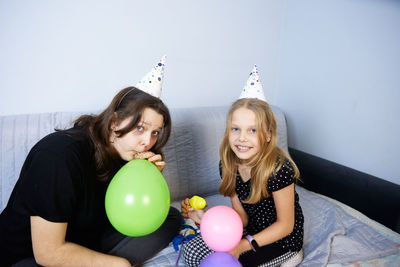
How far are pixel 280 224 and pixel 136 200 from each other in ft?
2.10

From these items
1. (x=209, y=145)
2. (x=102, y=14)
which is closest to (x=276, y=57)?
(x=209, y=145)

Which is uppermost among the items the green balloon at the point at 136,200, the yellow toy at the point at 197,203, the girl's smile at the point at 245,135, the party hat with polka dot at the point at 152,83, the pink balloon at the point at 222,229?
the party hat with polka dot at the point at 152,83

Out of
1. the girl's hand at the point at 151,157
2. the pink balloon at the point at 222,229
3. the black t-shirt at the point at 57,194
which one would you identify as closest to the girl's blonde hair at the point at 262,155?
the pink balloon at the point at 222,229

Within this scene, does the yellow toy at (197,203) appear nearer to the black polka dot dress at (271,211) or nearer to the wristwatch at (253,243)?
the black polka dot dress at (271,211)

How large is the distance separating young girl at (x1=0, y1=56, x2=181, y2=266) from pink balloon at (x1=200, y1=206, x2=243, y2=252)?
33 centimetres

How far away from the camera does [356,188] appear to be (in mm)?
1588

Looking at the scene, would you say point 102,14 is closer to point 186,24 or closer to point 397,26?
point 186,24

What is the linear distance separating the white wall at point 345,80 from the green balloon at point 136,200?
141 cm

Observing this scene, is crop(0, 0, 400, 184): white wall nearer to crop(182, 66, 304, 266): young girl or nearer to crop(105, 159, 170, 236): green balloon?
crop(182, 66, 304, 266): young girl

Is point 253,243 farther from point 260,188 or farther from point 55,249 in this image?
point 55,249

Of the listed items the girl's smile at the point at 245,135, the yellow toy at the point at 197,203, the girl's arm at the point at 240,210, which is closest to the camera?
the girl's smile at the point at 245,135

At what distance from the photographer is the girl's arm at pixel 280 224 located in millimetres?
1101

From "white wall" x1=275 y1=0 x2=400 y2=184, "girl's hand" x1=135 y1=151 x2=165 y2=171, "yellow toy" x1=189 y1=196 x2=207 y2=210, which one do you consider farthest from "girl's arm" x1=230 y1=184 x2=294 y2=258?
"white wall" x1=275 y1=0 x2=400 y2=184

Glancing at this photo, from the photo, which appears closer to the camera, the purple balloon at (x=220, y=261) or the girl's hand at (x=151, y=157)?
the purple balloon at (x=220, y=261)
